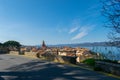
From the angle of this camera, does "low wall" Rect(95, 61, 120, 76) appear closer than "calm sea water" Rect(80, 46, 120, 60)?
Yes

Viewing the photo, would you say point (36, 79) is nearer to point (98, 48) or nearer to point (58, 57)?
point (98, 48)

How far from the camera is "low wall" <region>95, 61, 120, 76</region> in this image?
1605 centimetres

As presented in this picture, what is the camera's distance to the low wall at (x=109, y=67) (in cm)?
1605

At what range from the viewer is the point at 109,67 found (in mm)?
17109

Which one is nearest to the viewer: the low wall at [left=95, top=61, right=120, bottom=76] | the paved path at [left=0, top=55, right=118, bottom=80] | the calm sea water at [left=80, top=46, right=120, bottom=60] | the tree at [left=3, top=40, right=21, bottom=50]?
the paved path at [left=0, top=55, right=118, bottom=80]

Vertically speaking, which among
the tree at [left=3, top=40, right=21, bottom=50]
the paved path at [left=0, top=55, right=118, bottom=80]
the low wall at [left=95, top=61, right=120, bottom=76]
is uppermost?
the tree at [left=3, top=40, right=21, bottom=50]

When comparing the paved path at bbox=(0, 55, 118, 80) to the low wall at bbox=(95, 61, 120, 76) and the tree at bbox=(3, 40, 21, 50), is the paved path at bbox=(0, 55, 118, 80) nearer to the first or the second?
the low wall at bbox=(95, 61, 120, 76)

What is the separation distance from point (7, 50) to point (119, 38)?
154 feet

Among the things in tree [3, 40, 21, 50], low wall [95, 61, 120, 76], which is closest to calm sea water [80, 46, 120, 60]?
low wall [95, 61, 120, 76]

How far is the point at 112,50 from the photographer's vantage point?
1978 cm

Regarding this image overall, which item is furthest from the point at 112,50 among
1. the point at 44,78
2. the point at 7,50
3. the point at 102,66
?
the point at 7,50

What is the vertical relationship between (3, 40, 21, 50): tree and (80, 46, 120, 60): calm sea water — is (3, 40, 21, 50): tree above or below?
above

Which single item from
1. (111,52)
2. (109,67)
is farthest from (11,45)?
(109,67)

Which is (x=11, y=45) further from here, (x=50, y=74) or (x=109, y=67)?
(x=109, y=67)
